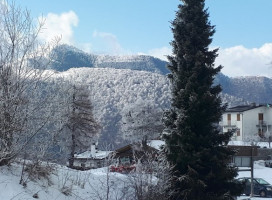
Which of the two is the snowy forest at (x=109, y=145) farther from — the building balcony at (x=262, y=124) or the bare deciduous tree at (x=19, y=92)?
the building balcony at (x=262, y=124)

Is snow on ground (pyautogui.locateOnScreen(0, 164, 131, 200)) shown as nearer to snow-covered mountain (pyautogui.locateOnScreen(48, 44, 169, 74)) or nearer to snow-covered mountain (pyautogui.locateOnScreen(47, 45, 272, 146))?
snow-covered mountain (pyautogui.locateOnScreen(47, 45, 272, 146))

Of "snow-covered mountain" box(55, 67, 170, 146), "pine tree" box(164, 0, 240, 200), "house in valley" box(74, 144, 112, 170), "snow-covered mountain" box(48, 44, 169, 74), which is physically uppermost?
"snow-covered mountain" box(48, 44, 169, 74)

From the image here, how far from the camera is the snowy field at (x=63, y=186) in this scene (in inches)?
367

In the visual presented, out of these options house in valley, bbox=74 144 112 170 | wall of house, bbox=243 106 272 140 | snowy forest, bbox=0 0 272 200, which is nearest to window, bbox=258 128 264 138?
wall of house, bbox=243 106 272 140

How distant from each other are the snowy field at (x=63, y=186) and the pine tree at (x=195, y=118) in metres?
2.31

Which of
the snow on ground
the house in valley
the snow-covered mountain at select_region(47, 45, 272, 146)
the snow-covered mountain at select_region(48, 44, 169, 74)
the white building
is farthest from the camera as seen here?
the snow-covered mountain at select_region(48, 44, 169, 74)

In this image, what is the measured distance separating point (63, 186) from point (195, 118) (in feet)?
18.7

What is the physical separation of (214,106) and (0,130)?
7818 mm

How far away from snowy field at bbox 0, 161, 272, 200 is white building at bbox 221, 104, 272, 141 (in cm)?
5559

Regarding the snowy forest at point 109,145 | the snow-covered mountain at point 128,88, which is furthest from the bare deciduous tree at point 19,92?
the snow-covered mountain at point 128,88

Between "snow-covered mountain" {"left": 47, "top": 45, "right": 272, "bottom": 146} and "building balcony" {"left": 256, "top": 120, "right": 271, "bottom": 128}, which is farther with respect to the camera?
"snow-covered mountain" {"left": 47, "top": 45, "right": 272, "bottom": 146}

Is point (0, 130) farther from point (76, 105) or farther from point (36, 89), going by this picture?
point (76, 105)

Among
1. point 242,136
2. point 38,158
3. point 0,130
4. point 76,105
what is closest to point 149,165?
point 38,158

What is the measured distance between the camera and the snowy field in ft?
30.6
